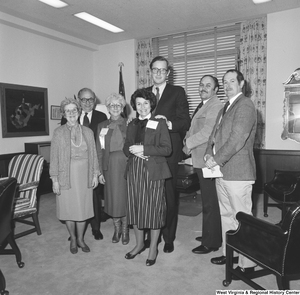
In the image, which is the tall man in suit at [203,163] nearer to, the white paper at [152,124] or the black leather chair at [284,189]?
the white paper at [152,124]

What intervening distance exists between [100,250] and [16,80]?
391cm

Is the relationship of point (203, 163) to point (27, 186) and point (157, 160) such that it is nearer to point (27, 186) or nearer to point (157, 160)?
point (157, 160)

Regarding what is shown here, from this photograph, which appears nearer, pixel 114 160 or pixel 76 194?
pixel 76 194

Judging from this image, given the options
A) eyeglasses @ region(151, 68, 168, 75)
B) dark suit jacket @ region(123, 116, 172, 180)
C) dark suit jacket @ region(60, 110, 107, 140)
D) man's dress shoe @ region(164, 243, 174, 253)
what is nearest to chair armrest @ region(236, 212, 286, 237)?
dark suit jacket @ region(123, 116, 172, 180)

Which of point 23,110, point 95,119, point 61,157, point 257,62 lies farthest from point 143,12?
point 61,157

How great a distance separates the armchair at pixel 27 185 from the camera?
3288 mm

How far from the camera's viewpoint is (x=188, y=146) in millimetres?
2680

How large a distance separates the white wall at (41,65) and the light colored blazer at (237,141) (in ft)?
14.4

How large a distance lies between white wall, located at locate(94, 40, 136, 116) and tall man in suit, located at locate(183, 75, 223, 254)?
13.7 feet

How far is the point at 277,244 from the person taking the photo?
64.9 inches

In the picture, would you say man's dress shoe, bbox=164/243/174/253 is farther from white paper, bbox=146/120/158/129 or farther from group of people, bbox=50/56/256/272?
white paper, bbox=146/120/158/129

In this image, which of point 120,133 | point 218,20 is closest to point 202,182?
point 120,133

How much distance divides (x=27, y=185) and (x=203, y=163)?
2110 mm

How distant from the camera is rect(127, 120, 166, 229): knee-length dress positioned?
2449 millimetres
